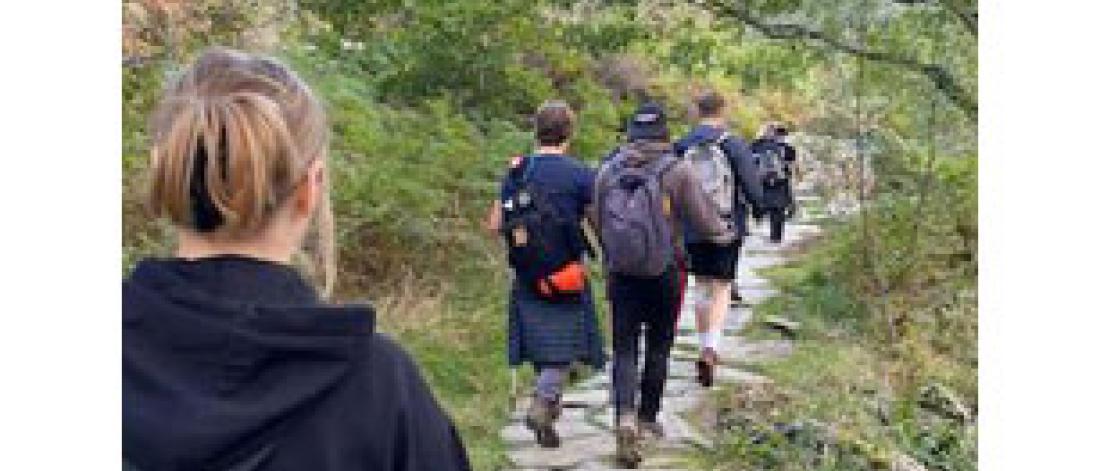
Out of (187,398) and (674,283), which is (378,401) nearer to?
(187,398)

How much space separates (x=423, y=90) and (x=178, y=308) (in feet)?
10.2

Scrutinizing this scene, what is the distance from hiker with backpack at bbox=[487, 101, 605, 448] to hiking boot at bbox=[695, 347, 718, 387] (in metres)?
0.74

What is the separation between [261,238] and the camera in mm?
995

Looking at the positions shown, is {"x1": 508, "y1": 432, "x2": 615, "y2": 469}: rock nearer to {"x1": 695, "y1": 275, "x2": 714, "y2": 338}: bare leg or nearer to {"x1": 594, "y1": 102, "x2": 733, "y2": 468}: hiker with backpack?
{"x1": 594, "y1": 102, "x2": 733, "y2": 468}: hiker with backpack

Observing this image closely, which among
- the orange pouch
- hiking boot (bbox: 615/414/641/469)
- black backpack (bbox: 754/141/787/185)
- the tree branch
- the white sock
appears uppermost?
the tree branch

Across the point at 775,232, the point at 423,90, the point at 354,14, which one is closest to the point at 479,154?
the point at 423,90

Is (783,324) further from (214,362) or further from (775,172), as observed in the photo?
(214,362)

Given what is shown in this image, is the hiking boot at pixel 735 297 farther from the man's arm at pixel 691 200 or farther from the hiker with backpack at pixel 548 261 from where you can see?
the hiker with backpack at pixel 548 261

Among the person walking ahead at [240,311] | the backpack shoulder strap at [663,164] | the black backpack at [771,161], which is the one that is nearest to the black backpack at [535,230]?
the backpack shoulder strap at [663,164]

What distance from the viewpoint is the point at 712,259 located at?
13.4 feet

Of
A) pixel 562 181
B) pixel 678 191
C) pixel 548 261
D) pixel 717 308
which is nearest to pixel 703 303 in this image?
pixel 717 308

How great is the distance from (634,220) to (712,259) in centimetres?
98

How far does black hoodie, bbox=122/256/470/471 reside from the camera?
0.98 metres

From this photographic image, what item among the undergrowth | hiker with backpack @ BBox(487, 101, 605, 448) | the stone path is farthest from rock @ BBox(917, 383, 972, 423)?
hiker with backpack @ BBox(487, 101, 605, 448)
